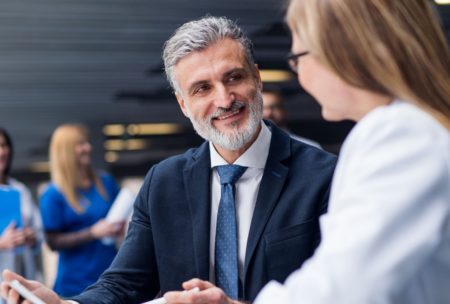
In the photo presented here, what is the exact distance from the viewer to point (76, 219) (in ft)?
12.7

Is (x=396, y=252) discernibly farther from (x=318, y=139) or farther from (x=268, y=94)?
(x=318, y=139)

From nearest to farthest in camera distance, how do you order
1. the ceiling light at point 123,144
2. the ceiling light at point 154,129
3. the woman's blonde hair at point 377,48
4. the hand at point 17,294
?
1. the woman's blonde hair at point 377,48
2. the hand at point 17,294
3. the ceiling light at point 123,144
4. the ceiling light at point 154,129

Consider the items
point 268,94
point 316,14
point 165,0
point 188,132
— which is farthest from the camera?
point 188,132

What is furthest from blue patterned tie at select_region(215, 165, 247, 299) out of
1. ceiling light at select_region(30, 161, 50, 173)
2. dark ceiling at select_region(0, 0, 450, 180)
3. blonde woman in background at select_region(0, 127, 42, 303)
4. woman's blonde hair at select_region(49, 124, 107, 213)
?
ceiling light at select_region(30, 161, 50, 173)

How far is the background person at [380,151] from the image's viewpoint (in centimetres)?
91

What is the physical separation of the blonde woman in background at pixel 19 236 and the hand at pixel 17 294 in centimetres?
179

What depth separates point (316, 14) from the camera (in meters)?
1.05

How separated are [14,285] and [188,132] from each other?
24.2 feet

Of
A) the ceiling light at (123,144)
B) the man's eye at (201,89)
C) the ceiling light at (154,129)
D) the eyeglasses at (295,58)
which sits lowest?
the eyeglasses at (295,58)

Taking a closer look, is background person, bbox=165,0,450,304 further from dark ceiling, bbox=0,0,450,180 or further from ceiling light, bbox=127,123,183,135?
ceiling light, bbox=127,123,183,135

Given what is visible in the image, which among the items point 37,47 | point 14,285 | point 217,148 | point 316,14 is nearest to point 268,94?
point 217,148

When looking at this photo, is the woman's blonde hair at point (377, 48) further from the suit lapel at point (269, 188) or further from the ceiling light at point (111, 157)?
the ceiling light at point (111, 157)

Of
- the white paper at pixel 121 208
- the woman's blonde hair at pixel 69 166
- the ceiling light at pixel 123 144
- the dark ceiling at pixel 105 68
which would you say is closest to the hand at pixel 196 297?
the white paper at pixel 121 208

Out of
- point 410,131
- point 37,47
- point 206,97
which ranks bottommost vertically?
point 410,131
